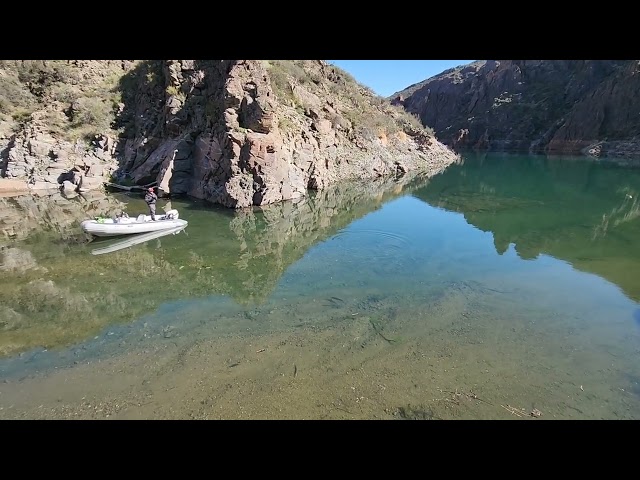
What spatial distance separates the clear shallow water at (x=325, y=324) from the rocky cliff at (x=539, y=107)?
55.6m

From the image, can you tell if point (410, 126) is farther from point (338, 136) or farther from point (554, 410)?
point (554, 410)

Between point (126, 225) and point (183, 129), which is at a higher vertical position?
point (183, 129)

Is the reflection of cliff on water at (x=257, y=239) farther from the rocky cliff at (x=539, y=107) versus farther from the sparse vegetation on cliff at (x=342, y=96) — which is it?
the rocky cliff at (x=539, y=107)

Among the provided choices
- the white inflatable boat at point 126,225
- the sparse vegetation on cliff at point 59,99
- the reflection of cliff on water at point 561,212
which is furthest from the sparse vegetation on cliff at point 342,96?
the white inflatable boat at point 126,225

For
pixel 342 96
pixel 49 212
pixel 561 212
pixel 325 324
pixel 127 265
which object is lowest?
pixel 49 212

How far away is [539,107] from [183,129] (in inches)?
3620

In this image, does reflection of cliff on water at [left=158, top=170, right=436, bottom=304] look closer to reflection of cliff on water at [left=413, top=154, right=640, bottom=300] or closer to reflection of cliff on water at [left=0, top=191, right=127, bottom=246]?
reflection of cliff on water at [left=0, top=191, right=127, bottom=246]

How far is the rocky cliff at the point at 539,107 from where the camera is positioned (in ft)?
230

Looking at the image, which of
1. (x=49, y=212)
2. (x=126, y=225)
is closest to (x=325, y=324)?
(x=126, y=225)

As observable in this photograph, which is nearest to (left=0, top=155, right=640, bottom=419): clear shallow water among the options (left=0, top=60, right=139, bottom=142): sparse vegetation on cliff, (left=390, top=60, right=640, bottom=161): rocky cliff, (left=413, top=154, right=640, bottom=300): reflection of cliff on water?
(left=413, top=154, right=640, bottom=300): reflection of cliff on water

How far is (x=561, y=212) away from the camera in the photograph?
23.7 meters

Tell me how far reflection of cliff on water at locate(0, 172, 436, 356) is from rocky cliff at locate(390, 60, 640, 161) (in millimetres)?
56194

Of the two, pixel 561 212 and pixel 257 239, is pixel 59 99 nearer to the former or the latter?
pixel 257 239
